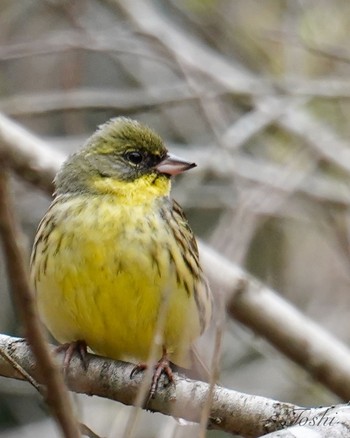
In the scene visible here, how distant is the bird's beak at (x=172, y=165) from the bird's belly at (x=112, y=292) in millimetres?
391

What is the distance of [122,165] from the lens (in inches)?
177

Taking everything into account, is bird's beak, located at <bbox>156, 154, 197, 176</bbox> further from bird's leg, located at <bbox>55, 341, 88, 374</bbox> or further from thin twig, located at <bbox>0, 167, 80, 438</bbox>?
thin twig, located at <bbox>0, 167, 80, 438</bbox>

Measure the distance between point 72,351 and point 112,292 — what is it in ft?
0.89

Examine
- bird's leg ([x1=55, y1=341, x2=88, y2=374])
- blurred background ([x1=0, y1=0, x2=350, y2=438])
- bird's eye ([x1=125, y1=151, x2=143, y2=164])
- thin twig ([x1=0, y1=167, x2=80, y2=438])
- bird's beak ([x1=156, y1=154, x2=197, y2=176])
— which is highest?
blurred background ([x1=0, y1=0, x2=350, y2=438])

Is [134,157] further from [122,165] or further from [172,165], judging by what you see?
[172,165]

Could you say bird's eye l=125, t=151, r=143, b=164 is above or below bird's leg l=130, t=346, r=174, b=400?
above

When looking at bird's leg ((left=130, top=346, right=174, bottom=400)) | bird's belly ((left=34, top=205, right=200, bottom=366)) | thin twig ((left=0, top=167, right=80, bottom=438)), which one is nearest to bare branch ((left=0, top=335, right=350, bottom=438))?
bird's leg ((left=130, top=346, right=174, bottom=400))

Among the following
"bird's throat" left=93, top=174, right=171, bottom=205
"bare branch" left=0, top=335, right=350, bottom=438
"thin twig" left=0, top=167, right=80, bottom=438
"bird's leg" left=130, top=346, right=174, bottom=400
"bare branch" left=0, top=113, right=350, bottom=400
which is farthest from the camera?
"bare branch" left=0, top=113, right=350, bottom=400

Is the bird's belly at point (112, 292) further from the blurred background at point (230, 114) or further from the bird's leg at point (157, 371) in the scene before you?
the blurred background at point (230, 114)

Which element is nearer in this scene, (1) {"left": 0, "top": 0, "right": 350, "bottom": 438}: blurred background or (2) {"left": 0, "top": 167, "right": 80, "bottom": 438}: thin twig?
(2) {"left": 0, "top": 167, "right": 80, "bottom": 438}: thin twig

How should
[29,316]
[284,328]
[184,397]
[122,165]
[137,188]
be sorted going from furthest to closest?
1. [284,328]
2. [122,165]
3. [137,188]
4. [184,397]
5. [29,316]

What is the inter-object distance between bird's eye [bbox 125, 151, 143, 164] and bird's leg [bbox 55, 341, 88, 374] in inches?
33.7

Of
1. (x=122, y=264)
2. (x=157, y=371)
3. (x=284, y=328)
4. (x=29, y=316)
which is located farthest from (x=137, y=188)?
(x=29, y=316)

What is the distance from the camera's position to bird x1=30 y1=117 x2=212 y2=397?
12.9ft
